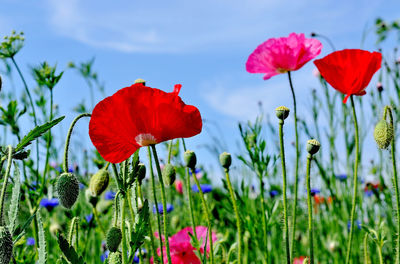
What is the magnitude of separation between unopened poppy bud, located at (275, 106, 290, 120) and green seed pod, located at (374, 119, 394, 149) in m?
0.29

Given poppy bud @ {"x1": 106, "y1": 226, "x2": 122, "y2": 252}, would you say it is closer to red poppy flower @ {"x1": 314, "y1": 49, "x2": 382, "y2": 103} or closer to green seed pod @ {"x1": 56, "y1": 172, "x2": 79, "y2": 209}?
green seed pod @ {"x1": 56, "y1": 172, "x2": 79, "y2": 209}

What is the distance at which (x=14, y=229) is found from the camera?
3.47ft

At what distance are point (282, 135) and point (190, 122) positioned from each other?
28 cm

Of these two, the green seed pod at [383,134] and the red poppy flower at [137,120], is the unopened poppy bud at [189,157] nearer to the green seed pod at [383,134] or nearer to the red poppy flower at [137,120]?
the red poppy flower at [137,120]

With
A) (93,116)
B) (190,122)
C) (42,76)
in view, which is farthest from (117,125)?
(42,76)

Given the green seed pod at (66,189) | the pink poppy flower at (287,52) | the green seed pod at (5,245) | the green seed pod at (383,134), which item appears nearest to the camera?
the green seed pod at (5,245)

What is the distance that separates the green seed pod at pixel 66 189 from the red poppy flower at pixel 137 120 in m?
0.16

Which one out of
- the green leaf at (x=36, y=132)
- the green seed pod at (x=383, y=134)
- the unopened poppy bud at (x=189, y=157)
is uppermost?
the green seed pod at (x=383, y=134)

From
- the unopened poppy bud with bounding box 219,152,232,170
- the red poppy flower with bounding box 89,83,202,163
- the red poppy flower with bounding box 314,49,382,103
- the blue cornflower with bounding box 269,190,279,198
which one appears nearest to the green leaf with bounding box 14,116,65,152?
the red poppy flower with bounding box 89,83,202,163

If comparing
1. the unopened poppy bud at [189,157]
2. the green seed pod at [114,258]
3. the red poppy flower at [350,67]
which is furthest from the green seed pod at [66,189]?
the red poppy flower at [350,67]

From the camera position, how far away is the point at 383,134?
1.25m

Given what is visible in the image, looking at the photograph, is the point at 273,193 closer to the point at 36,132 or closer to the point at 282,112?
the point at 282,112

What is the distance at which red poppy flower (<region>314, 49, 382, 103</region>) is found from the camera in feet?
4.33

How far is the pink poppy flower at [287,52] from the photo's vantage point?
5.18 ft
